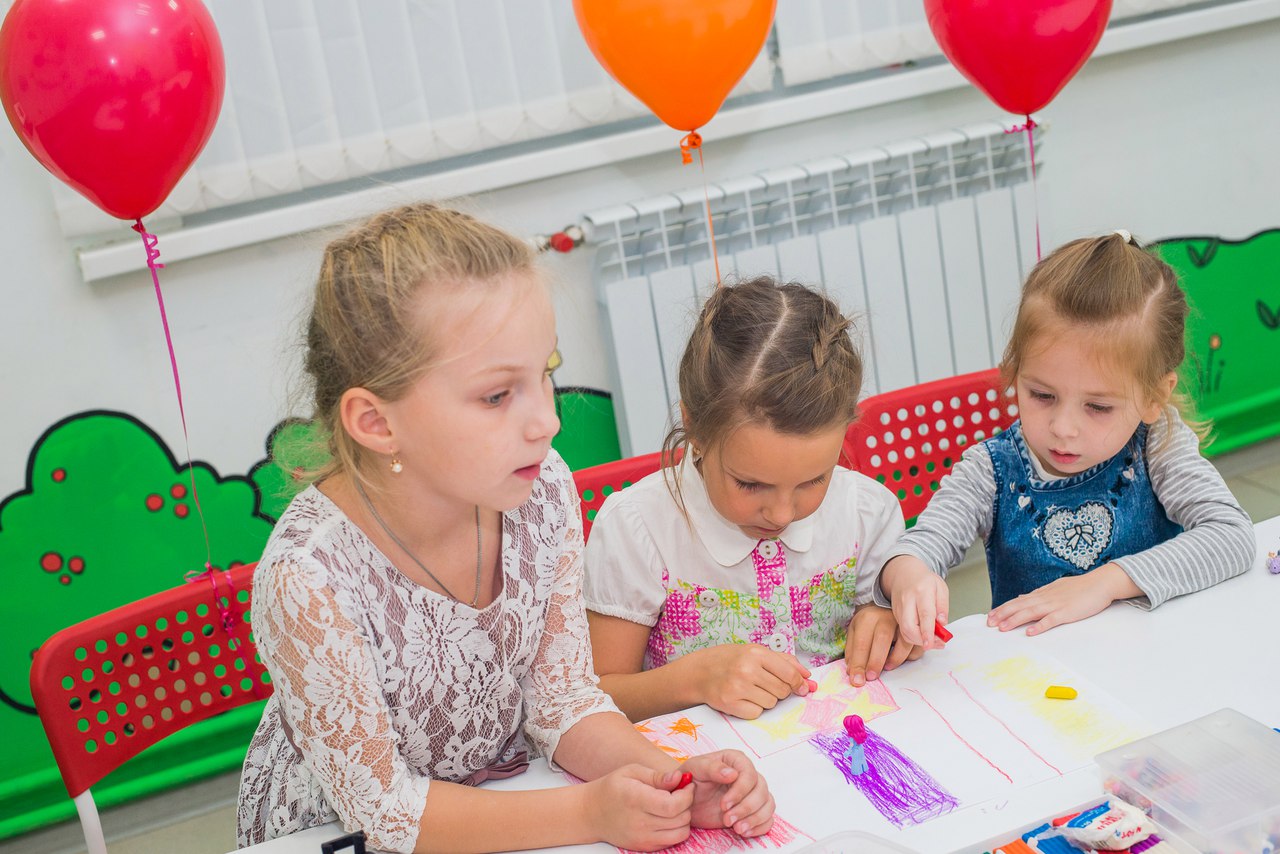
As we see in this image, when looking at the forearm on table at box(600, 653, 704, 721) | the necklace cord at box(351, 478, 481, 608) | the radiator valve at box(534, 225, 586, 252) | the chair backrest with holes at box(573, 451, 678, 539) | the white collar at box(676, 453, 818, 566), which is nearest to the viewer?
the necklace cord at box(351, 478, 481, 608)

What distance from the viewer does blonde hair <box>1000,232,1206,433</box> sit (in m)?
1.24

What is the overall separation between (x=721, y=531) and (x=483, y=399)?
1.36 feet

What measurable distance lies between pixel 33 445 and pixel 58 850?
69cm

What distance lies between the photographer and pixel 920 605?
1.06m

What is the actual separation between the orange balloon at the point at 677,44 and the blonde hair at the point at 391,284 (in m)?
0.62

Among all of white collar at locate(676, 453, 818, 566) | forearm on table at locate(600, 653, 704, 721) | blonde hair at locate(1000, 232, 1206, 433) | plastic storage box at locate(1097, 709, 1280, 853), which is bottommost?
forearm on table at locate(600, 653, 704, 721)

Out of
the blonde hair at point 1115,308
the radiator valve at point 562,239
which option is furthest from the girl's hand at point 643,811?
the radiator valve at point 562,239

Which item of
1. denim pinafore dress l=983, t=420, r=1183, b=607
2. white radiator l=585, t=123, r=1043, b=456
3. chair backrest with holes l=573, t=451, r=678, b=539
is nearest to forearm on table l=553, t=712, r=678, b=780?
chair backrest with holes l=573, t=451, r=678, b=539

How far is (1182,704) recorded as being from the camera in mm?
952

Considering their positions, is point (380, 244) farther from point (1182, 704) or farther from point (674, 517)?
point (1182, 704)

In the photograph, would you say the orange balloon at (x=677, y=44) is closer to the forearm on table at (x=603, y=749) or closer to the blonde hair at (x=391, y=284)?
the blonde hair at (x=391, y=284)

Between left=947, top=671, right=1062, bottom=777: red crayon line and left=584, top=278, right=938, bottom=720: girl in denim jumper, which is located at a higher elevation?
left=584, top=278, right=938, bottom=720: girl in denim jumper

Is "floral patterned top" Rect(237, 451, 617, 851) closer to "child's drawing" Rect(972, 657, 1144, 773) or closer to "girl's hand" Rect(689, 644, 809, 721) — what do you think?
"girl's hand" Rect(689, 644, 809, 721)

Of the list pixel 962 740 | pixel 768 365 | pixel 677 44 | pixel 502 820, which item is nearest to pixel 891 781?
pixel 962 740
